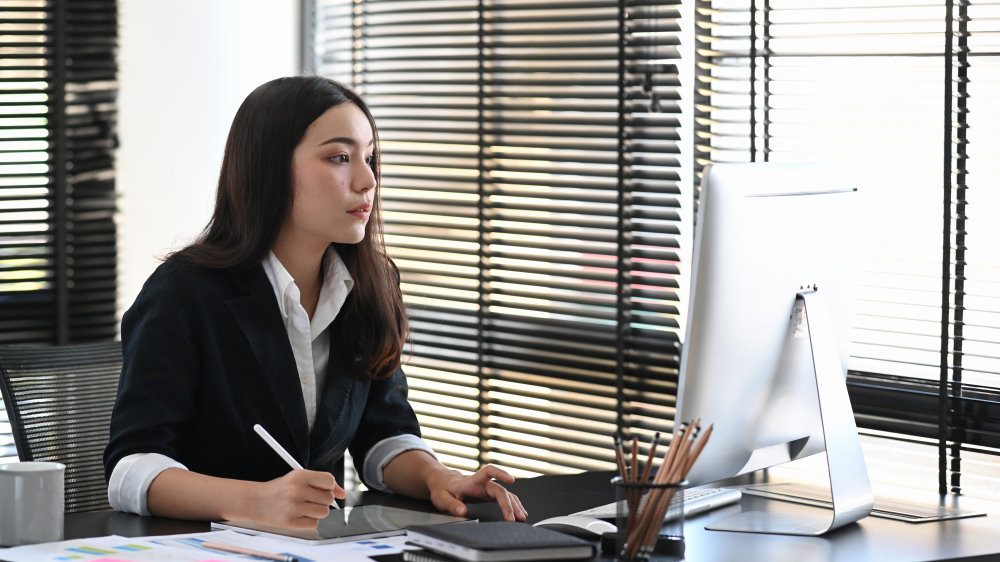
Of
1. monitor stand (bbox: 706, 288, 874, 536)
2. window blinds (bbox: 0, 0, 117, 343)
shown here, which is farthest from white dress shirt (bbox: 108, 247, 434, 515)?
window blinds (bbox: 0, 0, 117, 343)

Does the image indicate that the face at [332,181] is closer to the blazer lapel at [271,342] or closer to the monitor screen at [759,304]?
the blazer lapel at [271,342]

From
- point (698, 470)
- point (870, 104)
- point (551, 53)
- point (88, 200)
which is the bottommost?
point (698, 470)

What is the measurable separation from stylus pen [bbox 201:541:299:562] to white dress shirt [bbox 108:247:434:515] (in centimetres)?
29

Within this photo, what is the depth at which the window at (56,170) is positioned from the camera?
A: 126 inches

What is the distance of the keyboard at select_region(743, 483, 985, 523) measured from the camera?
6.57 ft

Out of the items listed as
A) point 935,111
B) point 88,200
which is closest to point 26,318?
point 88,200

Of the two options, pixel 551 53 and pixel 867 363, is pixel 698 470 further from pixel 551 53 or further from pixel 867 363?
pixel 551 53

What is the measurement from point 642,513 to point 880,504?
709 mm

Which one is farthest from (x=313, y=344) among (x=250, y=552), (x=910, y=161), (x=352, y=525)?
(x=910, y=161)

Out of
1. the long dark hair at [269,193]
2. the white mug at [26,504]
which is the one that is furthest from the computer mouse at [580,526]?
the white mug at [26,504]

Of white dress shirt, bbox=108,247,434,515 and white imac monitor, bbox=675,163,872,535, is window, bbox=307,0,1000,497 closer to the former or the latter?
white imac monitor, bbox=675,163,872,535

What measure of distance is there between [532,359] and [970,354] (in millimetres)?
1213

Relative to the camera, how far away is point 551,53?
316cm

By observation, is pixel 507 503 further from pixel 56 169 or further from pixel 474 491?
pixel 56 169
